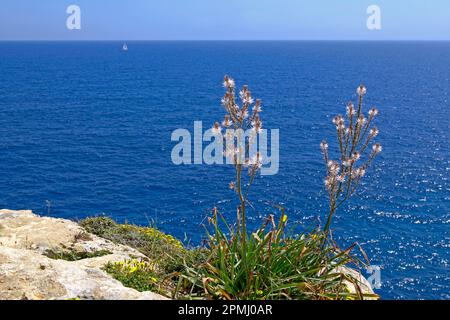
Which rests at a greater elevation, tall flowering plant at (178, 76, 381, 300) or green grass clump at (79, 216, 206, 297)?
tall flowering plant at (178, 76, 381, 300)

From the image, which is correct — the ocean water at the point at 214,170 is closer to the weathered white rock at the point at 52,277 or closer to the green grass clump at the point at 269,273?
the green grass clump at the point at 269,273

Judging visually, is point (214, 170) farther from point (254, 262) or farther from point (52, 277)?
point (52, 277)

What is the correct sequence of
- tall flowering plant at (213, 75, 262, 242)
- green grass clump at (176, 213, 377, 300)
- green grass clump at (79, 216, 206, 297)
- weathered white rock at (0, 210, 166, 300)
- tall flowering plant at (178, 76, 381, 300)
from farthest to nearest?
1. green grass clump at (79, 216, 206, 297)
2. green grass clump at (176, 213, 377, 300)
3. tall flowering plant at (178, 76, 381, 300)
4. tall flowering plant at (213, 75, 262, 242)
5. weathered white rock at (0, 210, 166, 300)

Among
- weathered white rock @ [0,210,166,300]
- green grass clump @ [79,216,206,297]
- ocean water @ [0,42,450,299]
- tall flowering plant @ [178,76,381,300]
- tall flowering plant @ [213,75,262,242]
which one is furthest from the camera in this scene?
ocean water @ [0,42,450,299]

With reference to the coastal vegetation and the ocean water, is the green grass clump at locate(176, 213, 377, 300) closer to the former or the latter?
the coastal vegetation

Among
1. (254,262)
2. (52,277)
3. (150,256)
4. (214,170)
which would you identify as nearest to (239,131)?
(254,262)

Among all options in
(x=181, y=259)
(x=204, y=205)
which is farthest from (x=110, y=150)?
(x=181, y=259)

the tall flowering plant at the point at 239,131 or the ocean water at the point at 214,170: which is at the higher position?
the tall flowering plant at the point at 239,131

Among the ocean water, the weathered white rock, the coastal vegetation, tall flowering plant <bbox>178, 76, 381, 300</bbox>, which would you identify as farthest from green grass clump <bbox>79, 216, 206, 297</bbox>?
the ocean water

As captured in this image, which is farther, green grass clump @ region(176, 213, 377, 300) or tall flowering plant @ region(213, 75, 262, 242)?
green grass clump @ region(176, 213, 377, 300)

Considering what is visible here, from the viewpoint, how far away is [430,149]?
64.9m

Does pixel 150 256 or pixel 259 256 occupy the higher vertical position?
pixel 259 256

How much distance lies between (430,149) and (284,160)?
2199cm

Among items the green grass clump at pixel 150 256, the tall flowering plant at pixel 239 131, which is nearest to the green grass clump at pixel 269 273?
the green grass clump at pixel 150 256
